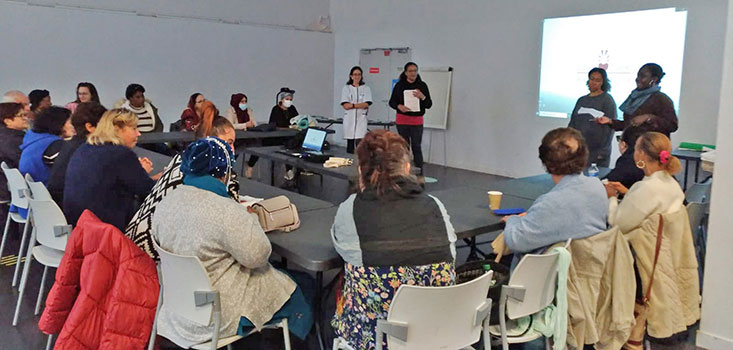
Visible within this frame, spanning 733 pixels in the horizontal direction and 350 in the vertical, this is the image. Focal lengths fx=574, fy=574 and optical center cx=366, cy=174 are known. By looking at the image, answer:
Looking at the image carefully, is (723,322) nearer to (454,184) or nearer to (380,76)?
(454,184)

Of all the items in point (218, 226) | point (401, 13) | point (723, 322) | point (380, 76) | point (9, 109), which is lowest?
point (723, 322)

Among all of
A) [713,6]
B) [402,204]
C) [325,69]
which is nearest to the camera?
[402,204]

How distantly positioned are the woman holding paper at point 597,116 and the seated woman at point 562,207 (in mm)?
2681

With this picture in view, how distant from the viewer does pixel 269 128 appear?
257 inches

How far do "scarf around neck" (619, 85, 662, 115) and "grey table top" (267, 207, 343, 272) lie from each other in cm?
332

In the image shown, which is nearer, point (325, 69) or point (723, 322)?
point (723, 322)

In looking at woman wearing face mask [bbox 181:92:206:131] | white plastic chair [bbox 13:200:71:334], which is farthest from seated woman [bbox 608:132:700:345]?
woman wearing face mask [bbox 181:92:206:131]

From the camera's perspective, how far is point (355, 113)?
7.91 metres

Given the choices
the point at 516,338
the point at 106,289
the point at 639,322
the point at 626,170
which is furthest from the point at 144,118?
the point at 639,322

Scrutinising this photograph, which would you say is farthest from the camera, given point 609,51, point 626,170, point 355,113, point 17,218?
point 355,113

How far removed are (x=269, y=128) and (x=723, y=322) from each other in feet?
15.9

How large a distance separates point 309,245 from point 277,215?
26cm

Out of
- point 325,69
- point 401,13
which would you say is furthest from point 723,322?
point 325,69

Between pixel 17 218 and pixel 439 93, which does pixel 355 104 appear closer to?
pixel 439 93
